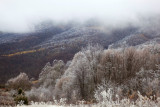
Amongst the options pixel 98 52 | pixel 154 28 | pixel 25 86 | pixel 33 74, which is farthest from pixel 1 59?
pixel 154 28

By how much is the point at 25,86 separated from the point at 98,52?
25408 millimetres

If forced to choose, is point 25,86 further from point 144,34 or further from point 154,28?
point 154,28

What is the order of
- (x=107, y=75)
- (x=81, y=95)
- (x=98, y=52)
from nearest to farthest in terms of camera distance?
(x=81, y=95) < (x=107, y=75) < (x=98, y=52)

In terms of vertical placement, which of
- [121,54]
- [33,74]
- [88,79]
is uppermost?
[121,54]

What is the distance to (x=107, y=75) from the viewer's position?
33.2 metres

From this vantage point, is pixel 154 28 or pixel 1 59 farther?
pixel 154 28

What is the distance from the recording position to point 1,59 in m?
145

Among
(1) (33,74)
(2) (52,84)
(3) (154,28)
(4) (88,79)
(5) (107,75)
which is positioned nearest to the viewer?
(4) (88,79)

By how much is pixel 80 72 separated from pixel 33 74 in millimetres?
72146

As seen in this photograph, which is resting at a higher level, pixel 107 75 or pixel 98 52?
pixel 98 52

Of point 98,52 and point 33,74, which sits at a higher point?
point 98,52

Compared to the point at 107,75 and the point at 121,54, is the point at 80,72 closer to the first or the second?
the point at 107,75

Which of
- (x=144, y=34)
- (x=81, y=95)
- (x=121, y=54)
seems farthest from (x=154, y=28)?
(x=81, y=95)

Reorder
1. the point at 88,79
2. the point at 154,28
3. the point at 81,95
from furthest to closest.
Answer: the point at 154,28 < the point at 88,79 < the point at 81,95
